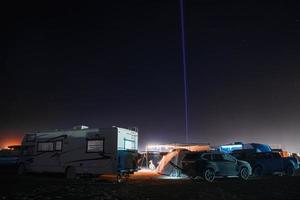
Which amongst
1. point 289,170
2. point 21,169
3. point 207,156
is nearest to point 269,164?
point 289,170

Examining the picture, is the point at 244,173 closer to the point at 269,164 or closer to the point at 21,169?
the point at 269,164

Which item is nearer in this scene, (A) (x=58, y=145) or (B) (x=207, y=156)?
(B) (x=207, y=156)

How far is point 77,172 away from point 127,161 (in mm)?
3019

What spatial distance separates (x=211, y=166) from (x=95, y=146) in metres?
6.25

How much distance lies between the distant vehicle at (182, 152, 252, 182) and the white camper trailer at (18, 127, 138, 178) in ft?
9.85

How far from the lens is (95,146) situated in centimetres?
1812

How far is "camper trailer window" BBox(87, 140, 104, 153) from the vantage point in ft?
58.8

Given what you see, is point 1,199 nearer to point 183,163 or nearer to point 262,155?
point 183,163

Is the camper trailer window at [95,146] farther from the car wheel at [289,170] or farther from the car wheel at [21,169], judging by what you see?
the car wheel at [289,170]

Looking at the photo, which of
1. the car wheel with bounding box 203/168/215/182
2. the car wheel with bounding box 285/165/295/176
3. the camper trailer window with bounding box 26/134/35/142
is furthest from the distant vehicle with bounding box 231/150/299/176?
the camper trailer window with bounding box 26/134/35/142

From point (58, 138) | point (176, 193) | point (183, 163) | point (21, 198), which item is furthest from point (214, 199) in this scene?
point (58, 138)

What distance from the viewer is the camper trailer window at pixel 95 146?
17.9m

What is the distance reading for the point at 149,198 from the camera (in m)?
10.7

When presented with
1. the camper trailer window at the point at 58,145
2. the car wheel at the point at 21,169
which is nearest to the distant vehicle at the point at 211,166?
the camper trailer window at the point at 58,145
